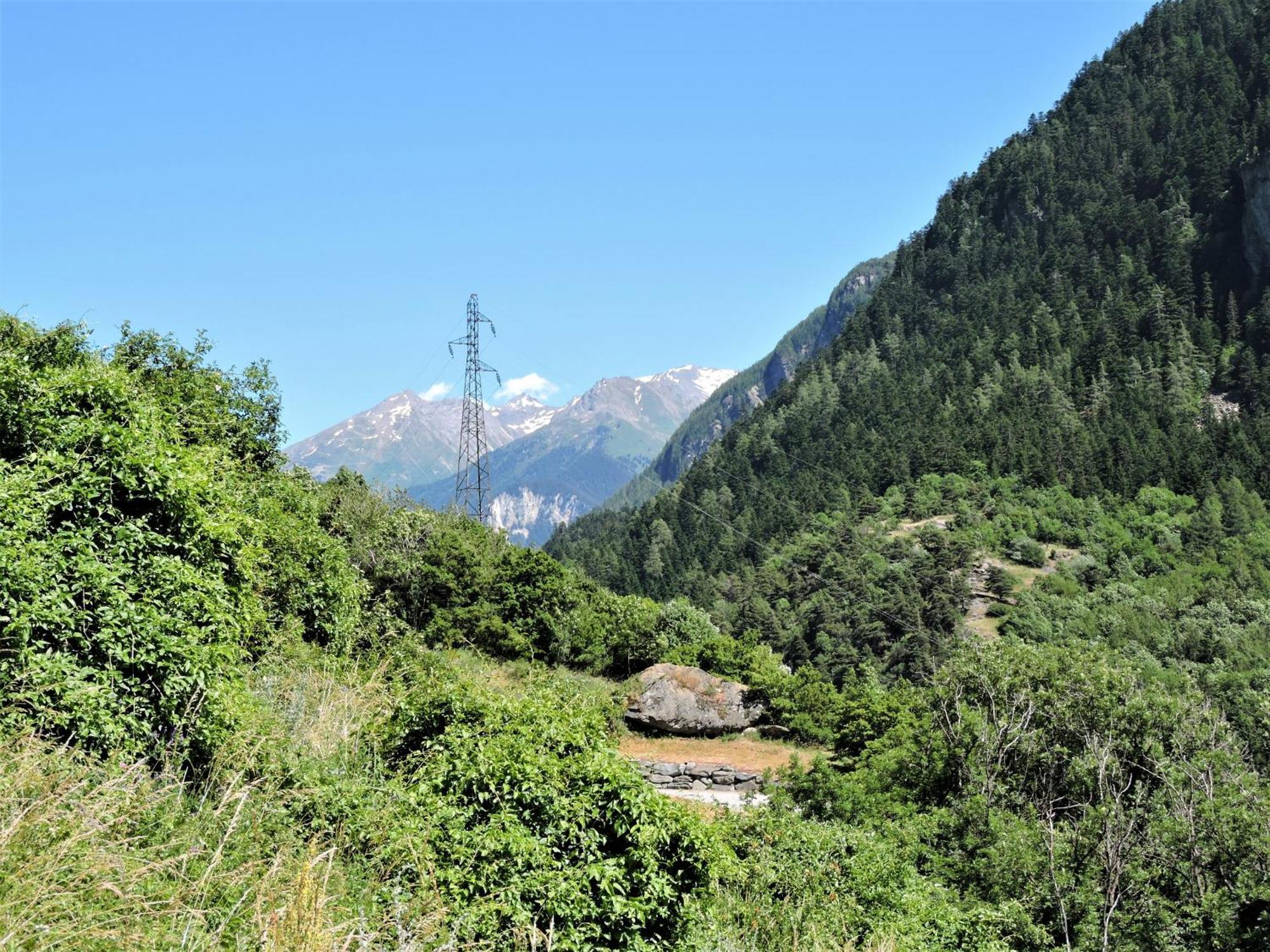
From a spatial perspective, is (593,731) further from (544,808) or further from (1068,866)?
(1068,866)

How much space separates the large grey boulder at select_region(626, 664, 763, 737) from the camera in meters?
25.1

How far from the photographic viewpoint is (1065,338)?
96.2 m

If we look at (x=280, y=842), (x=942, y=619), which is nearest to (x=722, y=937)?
(x=280, y=842)

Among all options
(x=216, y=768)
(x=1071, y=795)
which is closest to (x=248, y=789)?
(x=216, y=768)

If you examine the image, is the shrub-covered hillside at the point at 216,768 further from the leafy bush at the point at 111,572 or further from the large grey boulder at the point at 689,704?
the large grey boulder at the point at 689,704

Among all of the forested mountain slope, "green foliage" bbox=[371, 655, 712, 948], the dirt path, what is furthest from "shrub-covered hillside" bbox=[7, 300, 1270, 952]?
the forested mountain slope

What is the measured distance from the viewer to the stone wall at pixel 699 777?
860 inches

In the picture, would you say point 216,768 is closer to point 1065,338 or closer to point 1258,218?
point 1065,338

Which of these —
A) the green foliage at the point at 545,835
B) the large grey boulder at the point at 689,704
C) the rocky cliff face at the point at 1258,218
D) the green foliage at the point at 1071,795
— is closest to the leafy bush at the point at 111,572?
the green foliage at the point at 545,835

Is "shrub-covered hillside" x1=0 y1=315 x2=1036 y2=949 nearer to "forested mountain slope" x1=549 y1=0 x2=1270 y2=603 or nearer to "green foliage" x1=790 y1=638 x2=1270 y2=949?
"green foliage" x1=790 y1=638 x2=1270 y2=949

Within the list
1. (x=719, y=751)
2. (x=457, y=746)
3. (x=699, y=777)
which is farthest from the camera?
(x=719, y=751)

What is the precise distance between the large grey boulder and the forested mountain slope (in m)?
41.3

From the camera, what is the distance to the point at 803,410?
340 feet

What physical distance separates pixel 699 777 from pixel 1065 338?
88.6m
